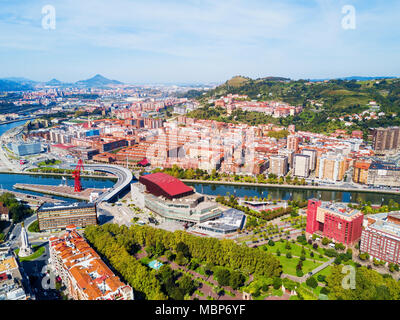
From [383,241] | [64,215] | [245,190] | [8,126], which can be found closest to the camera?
[383,241]

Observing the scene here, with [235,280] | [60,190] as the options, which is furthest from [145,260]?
[60,190]

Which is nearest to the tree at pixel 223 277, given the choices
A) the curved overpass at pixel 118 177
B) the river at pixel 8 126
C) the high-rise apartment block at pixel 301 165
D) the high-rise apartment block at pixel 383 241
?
the high-rise apartment block at pixel 383 241

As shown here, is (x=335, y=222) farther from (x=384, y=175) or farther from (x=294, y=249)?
(x=384, y=175)

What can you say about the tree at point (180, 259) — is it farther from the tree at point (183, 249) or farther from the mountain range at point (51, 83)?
the mountain range at point (51, 83)

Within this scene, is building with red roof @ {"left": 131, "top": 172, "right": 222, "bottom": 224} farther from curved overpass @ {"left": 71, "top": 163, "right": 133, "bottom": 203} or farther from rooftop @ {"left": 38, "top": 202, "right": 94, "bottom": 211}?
rooftop @ {"left": 38, "top": 202, "right": 94, "bottom": 211}

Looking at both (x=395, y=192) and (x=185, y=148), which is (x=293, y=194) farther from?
(x=185, y=148)
